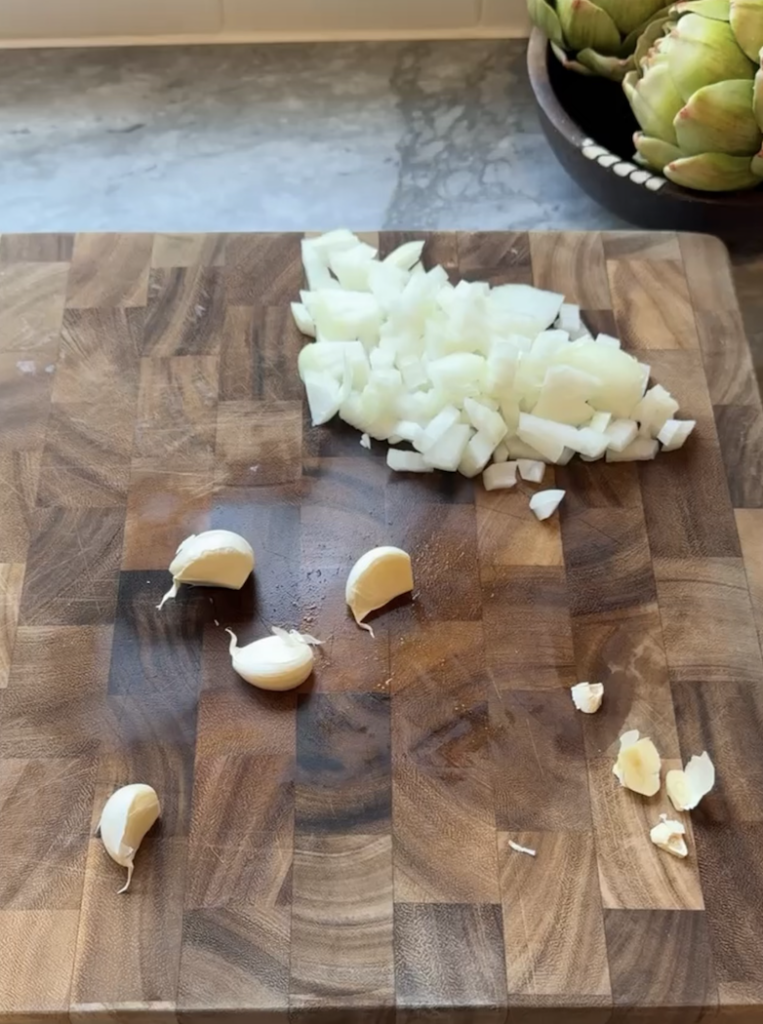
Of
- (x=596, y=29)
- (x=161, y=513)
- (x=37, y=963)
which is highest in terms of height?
(x=596, y=29)

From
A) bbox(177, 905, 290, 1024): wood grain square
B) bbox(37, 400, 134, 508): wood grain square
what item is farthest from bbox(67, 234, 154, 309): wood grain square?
bbox(177, 905, 290, 1024): wood grain square

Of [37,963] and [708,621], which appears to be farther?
[708,621]

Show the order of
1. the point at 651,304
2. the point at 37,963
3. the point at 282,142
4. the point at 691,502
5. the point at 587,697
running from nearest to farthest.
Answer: the point at 37,963 → the point at 587,697 → the point at 691,502 → the point at 651,304 → the point at 282,142

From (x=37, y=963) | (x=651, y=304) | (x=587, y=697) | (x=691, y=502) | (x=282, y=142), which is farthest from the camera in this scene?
(x=282, y=142)

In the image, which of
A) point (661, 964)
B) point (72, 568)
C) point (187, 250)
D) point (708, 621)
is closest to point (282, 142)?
point (187, 250)

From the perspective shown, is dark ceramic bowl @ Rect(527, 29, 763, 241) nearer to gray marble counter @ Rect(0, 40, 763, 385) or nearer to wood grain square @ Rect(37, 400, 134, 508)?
gray marble counter @ Rect(0, 40, 763, 385)

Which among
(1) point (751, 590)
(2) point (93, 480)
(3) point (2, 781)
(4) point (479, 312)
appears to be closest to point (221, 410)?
(2) point (93, 480)

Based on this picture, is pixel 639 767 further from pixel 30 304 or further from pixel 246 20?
pixel 246 20
